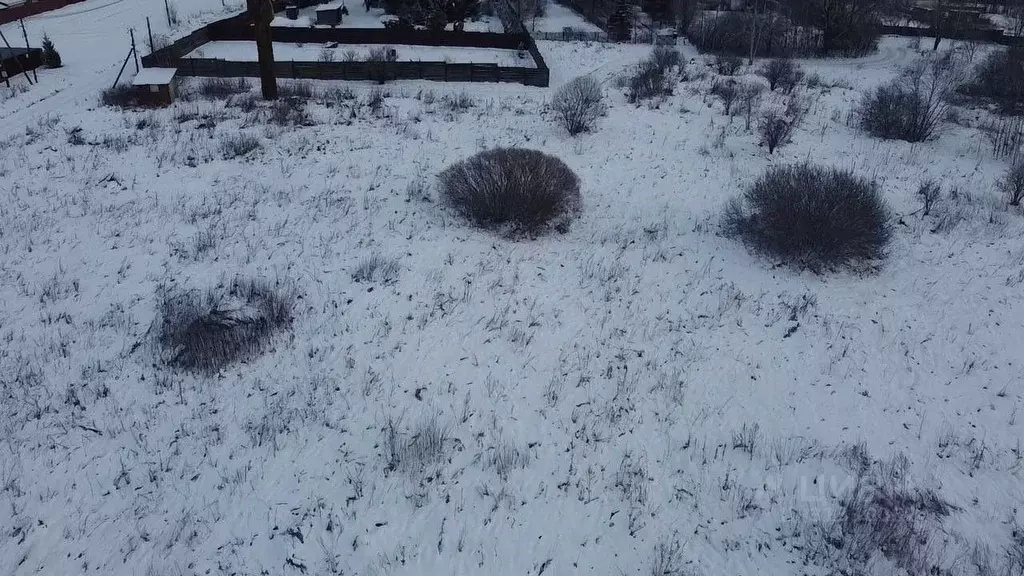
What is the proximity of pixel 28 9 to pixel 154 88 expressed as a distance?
2317 centimetres

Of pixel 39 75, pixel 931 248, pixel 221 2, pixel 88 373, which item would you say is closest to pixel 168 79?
pixel 39 75

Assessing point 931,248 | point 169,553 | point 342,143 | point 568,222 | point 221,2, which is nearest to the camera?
point 169,553

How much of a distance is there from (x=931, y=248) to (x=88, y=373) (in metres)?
13.0

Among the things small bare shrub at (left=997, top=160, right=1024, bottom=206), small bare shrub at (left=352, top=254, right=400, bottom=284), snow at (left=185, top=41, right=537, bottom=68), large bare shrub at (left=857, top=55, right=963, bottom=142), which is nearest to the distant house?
snow at (left=185, top=41, right=537, bottom=68)

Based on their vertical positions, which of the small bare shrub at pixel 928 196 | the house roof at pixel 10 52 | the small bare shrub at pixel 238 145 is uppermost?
the house roof at pixel 10 52

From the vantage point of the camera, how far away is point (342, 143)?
14180 mm

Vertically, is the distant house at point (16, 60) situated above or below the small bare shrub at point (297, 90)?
above

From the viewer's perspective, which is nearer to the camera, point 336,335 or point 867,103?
point 336,335

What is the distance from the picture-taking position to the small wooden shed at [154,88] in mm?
16281

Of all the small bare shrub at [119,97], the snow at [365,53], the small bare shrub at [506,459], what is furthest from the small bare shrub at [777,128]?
the small bare shrub at [119,97]

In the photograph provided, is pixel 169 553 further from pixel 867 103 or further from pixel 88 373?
pixel 867 103

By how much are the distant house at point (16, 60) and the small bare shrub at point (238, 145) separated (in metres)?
11.9

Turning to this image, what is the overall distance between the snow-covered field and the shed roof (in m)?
4.24

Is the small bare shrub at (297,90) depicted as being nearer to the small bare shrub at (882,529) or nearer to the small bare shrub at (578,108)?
the small bare shrub at (578,108)
